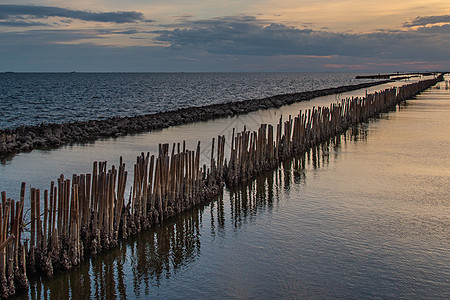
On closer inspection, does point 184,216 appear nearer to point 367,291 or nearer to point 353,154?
point 367,291

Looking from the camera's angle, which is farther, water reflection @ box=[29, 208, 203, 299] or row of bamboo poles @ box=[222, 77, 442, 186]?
row of bamboo poles @ box=[222, 77, 442, 186]

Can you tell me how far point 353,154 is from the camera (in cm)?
1911

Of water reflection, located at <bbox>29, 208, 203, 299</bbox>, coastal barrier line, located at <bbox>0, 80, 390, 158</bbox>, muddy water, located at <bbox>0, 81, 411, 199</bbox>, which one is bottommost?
water reflection, located at <bbox>29, 208, 203, 299</bbox>

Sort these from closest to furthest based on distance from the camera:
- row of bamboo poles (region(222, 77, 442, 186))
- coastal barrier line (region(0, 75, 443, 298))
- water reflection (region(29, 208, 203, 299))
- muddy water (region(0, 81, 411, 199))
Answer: coastal barrier line (region(0, 75, 443, 298)) < water reflection (region(29, 208, 203, 299)) < row of bamboo poles (region(222, 77, 442, 186)) < muddy water (region(0, 81, 411, 199))

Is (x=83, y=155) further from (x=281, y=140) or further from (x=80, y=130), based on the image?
(x=281, y=140)

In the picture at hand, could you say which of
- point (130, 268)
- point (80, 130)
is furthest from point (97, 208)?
point (80, 130)

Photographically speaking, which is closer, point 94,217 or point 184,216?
point 94,217

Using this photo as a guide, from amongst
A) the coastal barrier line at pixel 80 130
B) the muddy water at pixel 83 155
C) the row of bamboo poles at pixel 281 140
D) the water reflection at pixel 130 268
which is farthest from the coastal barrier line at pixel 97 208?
the coastal barrier line at pixel 80 130

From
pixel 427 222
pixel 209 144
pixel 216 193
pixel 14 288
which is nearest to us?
pixel 14 288

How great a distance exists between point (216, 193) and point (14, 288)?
6375mm

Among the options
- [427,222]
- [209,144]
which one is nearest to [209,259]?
[427,222]

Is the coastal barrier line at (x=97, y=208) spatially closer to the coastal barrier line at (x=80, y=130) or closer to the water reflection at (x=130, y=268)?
the water reflection at (x=130, y=268)

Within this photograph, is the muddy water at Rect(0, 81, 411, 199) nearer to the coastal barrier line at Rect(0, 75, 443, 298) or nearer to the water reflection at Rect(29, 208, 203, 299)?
the coastal barrier line at Rect(0, 75, 443, 298)

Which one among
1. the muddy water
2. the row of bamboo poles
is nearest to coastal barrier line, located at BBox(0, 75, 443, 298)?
the row of bamboo poles
